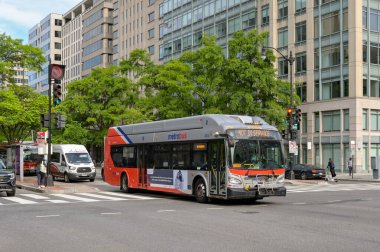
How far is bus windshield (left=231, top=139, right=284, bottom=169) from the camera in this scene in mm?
18016

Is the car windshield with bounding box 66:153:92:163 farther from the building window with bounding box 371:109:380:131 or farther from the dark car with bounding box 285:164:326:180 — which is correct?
the building window with bounding box 371:109:380:131

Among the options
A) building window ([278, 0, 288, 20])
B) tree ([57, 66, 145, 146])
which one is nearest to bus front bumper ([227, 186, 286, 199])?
tree ([57, 66, 145, 146])

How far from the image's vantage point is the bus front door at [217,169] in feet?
59.3

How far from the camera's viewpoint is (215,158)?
1858 centimetres

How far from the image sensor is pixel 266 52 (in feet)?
137

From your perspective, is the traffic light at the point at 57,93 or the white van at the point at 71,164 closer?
the traffic light at the point at 57,93

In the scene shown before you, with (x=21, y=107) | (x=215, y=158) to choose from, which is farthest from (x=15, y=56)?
(x=215, y=158)

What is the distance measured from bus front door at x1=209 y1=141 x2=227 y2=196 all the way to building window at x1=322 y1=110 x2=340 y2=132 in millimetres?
35928

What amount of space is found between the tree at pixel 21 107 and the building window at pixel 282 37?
2665cm

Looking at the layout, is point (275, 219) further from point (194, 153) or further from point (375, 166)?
point (375, 166)

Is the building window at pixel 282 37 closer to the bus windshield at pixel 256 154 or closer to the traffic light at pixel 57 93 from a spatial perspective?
the traffic light at pixel 57 93

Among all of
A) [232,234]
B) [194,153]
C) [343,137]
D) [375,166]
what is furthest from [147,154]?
[343,137]

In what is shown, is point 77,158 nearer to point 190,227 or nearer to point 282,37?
point 190,227

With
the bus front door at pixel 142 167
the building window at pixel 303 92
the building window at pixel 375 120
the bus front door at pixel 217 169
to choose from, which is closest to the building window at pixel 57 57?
the building window at pixel 303 92
